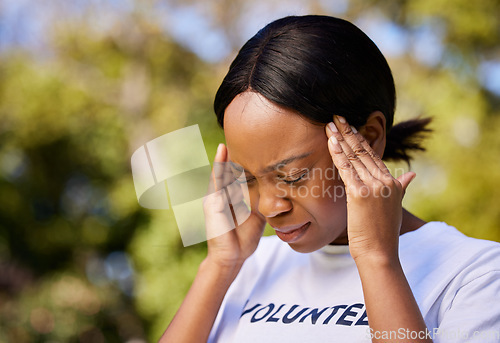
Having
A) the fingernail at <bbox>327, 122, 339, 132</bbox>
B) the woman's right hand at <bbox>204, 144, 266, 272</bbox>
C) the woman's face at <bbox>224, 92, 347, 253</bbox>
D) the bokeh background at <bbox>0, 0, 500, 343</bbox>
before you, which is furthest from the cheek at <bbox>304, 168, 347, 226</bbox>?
the bokeh background at <bbox>0, 0, 500, 343</bbox>

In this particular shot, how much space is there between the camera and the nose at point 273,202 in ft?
4.31

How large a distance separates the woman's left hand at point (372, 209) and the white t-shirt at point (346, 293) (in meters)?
0.14

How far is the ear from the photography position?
1371 mm

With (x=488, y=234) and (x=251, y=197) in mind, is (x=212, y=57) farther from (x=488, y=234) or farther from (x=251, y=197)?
(x=251, y=197)

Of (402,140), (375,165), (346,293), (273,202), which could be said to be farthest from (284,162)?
(402,140)

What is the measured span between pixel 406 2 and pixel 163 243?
3.27m

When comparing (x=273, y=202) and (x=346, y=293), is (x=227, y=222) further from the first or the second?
(x=346, y=293)

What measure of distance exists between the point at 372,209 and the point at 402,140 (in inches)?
23.8

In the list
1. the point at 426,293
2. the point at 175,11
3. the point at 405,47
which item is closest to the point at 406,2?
the point at 405,47

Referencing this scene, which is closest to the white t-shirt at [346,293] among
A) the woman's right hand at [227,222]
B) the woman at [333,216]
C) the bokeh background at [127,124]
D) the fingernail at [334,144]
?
the woman at [333,216]

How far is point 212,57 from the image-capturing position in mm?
5695

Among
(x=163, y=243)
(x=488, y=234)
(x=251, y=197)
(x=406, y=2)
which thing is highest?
(x=406, y=2)

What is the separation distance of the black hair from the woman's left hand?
19 cm

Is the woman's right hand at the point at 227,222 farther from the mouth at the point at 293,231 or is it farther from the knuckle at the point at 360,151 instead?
the knuckle at the point at 360,151
